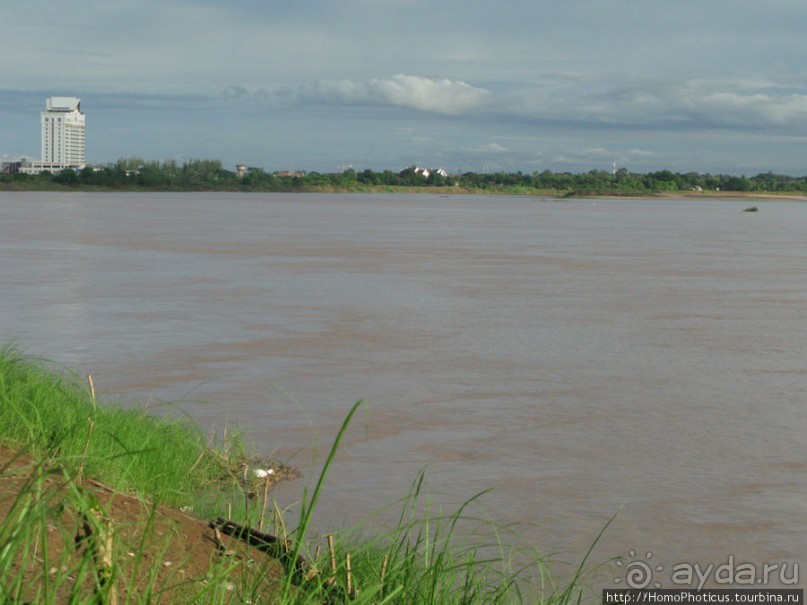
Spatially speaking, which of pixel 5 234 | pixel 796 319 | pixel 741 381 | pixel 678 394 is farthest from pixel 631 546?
pixel 5 234

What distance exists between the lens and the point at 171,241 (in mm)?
35969

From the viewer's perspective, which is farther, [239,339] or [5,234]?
[5,234]

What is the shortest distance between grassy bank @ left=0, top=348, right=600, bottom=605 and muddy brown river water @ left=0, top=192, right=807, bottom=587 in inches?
21.9

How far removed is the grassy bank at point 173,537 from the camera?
119 inches

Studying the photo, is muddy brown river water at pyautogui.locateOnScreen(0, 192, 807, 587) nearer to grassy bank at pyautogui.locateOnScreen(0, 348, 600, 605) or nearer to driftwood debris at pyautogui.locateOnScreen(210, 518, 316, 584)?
grassy bank at pyautogui.locateOnScreen(0, 348, 600, 605)

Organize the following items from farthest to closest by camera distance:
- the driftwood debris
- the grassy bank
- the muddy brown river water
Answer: the muddy brown river water → the driftwood debris → the grassy bank

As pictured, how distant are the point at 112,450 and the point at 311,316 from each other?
10370mm

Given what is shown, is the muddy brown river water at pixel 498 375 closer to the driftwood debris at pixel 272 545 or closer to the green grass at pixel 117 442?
the green grass at pixel 117 442

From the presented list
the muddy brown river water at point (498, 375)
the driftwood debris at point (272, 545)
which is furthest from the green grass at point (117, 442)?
the driftwood debris at point (272, 545)

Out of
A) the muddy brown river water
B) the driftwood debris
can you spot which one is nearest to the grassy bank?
the driftwood debris

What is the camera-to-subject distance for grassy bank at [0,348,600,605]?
9.92 feet

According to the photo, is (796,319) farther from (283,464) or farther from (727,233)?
(727,233)

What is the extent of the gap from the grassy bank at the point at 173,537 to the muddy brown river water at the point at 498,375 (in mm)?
556

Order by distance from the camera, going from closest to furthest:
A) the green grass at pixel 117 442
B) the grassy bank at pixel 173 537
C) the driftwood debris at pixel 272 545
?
1. the grassy bank at pixel 173 537
2. the driftwood debris at pixel 272 545
3. the green grass at pixel 117 442
